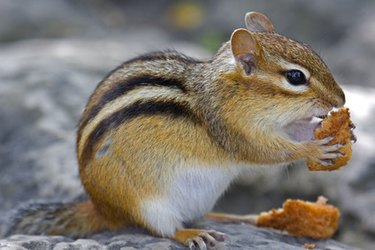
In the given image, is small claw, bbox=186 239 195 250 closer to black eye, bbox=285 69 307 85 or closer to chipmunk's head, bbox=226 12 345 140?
chipmunk's head, bbox=226 12 345 140

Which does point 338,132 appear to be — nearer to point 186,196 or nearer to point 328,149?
point 328,149

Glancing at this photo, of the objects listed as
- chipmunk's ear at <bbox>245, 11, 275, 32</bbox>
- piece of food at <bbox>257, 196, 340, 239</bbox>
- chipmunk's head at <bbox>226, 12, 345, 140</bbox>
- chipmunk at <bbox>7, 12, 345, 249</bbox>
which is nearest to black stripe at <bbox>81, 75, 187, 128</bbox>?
chipmunk at <bbox>7, 12, 345, 249</bbox>

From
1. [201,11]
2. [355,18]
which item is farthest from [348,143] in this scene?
[201,11]

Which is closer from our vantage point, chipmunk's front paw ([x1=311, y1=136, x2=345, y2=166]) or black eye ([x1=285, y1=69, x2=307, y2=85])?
black eye ([x1=285, y1=69, x2=307, y2=85])

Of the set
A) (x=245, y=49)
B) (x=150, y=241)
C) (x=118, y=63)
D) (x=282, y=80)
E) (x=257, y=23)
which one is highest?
(x=118, y=63)

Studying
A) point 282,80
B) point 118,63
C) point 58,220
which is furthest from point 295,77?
point 118,63

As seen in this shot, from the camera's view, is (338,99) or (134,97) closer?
(338,99)
